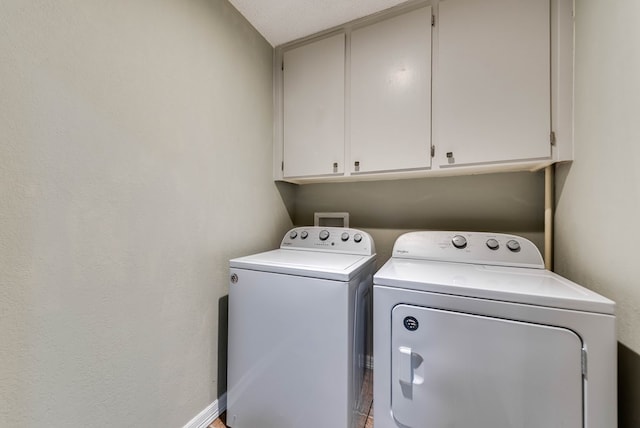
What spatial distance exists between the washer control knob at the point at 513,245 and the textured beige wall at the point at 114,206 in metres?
1.51

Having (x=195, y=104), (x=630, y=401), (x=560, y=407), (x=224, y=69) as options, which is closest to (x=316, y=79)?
(x=224, y=69)

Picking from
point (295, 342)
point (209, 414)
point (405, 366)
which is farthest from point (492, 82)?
point (209, 414)

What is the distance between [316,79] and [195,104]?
84cm

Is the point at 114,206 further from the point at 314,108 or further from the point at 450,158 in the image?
the point at 450,158

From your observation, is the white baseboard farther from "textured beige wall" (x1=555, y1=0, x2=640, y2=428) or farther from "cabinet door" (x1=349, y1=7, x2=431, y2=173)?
"textured beige wall" (x1=555, y1=0, x2=640, y2=428)

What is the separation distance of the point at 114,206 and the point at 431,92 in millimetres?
1602

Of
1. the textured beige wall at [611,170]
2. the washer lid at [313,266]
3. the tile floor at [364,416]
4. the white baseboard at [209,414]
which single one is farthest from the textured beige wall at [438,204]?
the white baseboard at [209,414]

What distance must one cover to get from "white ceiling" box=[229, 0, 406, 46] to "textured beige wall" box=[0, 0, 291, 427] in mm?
138

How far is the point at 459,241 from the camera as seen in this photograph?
1395 mm

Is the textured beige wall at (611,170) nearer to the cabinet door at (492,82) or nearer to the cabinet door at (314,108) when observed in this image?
the cabinet door at (492,82)

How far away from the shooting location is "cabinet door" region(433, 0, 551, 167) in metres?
1.20

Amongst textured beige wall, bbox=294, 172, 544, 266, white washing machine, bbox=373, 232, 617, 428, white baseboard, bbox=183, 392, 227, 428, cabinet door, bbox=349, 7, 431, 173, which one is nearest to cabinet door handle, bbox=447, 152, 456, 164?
cabinet door, bbox=349, 7, 431, 173

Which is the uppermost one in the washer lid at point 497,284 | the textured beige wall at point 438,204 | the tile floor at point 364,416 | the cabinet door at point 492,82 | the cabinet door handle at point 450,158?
the cabinet door at point 492,82

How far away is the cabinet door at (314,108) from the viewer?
5.35 ft
